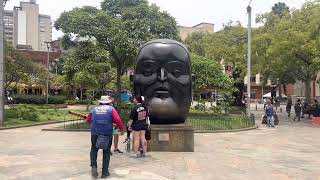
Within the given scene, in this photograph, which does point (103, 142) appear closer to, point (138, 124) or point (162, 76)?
point (138, 124)

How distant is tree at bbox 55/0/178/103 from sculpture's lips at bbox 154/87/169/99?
28.9 feet

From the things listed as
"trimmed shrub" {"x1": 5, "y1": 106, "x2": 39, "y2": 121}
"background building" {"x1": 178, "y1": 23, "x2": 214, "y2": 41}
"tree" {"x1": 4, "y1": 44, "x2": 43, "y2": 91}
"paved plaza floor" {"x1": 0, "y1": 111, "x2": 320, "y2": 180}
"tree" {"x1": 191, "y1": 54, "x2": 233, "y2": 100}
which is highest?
"background building" {"x1": 178, "y1": 23, "x2": 214, "y2": 41}

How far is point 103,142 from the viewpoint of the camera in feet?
31.9

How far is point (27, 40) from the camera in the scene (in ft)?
354

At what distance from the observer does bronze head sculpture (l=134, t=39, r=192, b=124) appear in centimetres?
1405

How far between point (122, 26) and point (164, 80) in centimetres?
953

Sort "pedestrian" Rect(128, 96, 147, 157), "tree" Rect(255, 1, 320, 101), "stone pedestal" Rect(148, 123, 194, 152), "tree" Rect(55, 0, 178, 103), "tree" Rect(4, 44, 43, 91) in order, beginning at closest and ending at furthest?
"pedestrian" Rect(128, 96, 147, 157), "stone pedestal" Rect(148, 123, 194, 152), "tree" Rect(55, 0, 178, 103), "tree" Rect(255, 1, 320, 101), "tree" Rect(4, 44, 43, 91)

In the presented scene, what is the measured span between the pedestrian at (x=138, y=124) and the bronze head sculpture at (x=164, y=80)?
1.64 m

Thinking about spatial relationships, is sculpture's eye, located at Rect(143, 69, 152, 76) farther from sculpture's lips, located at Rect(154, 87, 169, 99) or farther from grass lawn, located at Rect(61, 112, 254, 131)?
grass lawn, located at Rect(61, 112, 254, 131)

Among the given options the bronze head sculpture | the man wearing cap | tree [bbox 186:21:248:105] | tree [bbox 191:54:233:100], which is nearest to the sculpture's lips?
the bronze head sculpture

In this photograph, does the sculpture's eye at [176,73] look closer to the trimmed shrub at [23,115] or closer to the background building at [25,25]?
the trimmed shrub at [23,115]

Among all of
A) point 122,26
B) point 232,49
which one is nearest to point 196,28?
point 232,49

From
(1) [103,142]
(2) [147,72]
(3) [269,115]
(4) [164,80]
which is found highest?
(2) [147,72]

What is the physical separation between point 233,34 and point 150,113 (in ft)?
87.3
